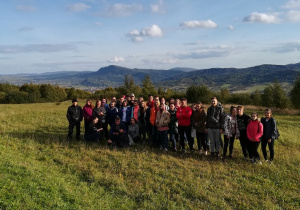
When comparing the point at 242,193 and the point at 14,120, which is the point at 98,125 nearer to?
the point at 242,193

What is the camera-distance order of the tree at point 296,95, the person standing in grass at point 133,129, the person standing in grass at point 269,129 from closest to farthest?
the person standing in grass at point 269,129 → the person standing in grass at point 133,129 → the tree at point 296,95

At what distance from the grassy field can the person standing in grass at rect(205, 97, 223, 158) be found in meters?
0.88

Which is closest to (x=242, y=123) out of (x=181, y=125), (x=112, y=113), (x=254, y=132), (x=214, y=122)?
(x=254, y=132)

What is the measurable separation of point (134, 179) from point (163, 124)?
3.51 metres

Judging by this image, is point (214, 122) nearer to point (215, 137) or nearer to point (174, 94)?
point (215, 137)

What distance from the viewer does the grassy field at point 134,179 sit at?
566 centimetres

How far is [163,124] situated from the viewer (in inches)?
399

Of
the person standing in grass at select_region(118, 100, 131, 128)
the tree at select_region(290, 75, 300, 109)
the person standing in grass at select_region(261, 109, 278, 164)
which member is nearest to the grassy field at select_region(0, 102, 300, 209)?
the person standing in grass at select_region(261, 109, 278, 164)

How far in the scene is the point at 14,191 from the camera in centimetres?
538

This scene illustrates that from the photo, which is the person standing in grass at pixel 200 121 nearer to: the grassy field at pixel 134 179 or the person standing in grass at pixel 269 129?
the grassy field at pixel 134 179

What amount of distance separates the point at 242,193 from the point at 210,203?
125cm

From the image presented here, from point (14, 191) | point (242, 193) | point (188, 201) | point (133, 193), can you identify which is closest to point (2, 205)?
point (14, 191)

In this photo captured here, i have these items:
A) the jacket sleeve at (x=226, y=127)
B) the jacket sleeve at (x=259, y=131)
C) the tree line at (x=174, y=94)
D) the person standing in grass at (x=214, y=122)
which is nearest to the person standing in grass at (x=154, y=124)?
the person standing in grass at (x=214, y=122)

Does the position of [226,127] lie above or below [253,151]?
above
